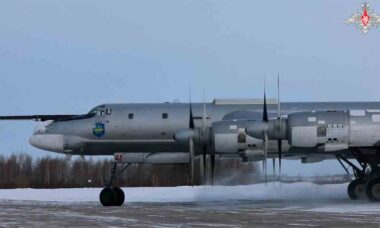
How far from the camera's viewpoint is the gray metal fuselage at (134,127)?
105ft

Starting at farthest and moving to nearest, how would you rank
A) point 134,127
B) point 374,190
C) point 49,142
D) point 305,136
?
point 49,142, point 134,127, point 374,190, point 305,136

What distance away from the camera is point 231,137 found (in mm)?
28812

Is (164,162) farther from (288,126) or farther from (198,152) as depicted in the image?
(288,126)

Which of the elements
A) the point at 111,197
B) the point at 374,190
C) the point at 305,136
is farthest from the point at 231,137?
the point at 374,190

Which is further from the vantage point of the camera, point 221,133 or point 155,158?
point 155,158

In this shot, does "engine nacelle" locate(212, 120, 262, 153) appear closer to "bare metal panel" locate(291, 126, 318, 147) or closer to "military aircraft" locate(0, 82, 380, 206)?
"military aircraft" locate(0, 82, 380, 206)

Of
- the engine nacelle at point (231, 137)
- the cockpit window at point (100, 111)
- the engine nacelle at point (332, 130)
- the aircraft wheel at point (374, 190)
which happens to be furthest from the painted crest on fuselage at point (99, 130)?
the aircraft wheel at point (374, 190)

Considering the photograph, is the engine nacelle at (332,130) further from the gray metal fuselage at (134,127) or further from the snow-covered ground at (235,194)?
the snow-covered ground at (235,194)

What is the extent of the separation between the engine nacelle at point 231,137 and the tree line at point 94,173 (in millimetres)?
Answer: 11318

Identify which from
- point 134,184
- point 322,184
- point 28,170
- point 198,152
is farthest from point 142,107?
point 28,170

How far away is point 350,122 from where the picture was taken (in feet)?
93.0

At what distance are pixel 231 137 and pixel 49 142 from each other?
849 centimetres

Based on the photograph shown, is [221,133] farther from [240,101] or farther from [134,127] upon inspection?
[134,127]

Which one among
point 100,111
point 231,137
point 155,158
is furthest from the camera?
point 100,111
